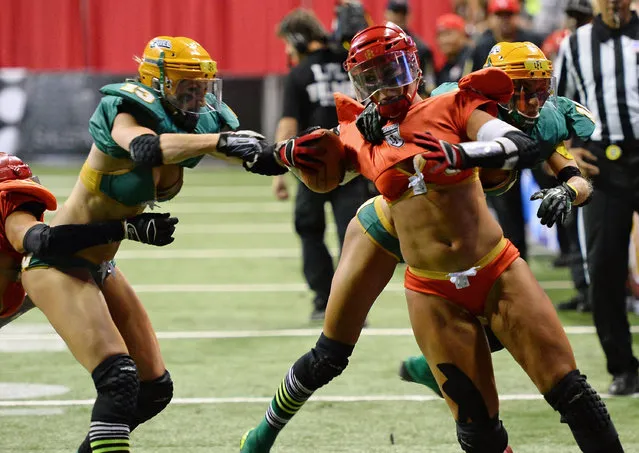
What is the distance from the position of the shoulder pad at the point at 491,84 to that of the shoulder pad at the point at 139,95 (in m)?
1.12

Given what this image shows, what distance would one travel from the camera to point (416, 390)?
6328 mm

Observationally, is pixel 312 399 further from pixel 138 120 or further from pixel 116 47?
pixel 116 47

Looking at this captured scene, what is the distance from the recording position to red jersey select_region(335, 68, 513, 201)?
4062mm

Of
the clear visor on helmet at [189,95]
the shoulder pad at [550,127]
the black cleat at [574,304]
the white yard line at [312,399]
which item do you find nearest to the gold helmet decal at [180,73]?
the clear visor on helmet at [189,95]

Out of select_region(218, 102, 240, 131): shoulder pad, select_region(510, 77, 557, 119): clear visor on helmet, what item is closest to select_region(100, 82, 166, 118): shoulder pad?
select_region(218, 102, 240, 131): shoulder pad

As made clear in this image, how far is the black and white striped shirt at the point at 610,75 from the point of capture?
6141mm

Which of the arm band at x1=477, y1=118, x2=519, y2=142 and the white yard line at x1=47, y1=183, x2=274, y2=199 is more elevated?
the arm band at x1=477, y1=118, x2=519, y2=142

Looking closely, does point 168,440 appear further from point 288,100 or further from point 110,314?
point 288,100

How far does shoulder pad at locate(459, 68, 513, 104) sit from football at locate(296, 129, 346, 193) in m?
0.52

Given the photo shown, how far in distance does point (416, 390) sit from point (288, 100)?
2.60m

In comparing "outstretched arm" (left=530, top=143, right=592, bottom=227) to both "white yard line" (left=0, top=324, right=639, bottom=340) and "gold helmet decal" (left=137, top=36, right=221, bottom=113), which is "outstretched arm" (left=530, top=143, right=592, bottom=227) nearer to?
"gold helmet decal" (left=137, top=36, right=221, bottom=113)

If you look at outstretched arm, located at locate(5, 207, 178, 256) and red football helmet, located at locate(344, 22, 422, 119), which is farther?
outstretched arm, located at locate(5, 207, 178, 256)

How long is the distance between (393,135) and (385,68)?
24 cm

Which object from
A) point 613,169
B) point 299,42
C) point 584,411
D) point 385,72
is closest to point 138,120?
point 385,72
